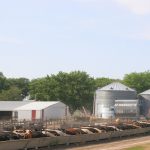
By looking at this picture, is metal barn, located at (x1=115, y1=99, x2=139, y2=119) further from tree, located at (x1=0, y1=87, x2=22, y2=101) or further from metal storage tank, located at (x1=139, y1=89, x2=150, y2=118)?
tree, located at (x1=0, y1=87, x2=22, y2=101)

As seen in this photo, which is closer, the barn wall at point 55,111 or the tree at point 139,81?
the barn wall at point 55,111

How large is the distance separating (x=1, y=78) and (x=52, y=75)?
1648 inches

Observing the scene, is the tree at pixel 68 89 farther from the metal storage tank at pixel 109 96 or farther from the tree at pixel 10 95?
the tree at pixel 10 95

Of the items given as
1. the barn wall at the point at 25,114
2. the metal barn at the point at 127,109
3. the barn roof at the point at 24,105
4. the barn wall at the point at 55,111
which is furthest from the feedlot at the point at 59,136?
the metal barn at the point at 127,109

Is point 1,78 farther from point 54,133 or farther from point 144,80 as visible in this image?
point 54,133

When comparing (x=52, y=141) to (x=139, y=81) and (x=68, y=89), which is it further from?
(x=139, y=81)

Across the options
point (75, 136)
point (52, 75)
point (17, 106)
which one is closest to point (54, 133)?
point (75, 136)

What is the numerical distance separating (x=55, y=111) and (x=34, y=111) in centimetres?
494

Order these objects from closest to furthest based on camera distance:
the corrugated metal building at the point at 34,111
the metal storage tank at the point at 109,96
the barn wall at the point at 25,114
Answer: the corrugated metal building at the point at 34,111 → the barn wall at the point at 25,114 → the metal storage tank at the point at 109,96

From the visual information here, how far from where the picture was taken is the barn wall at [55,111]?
301 feet

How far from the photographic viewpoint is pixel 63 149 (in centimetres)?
3603

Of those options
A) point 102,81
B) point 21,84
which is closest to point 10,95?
point 102,81

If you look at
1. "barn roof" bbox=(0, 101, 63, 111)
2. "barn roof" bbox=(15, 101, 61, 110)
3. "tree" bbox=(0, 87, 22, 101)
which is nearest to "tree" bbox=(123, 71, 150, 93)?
"tree" bbox=(0, 87, 22, 101)

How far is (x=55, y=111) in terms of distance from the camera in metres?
94.1
